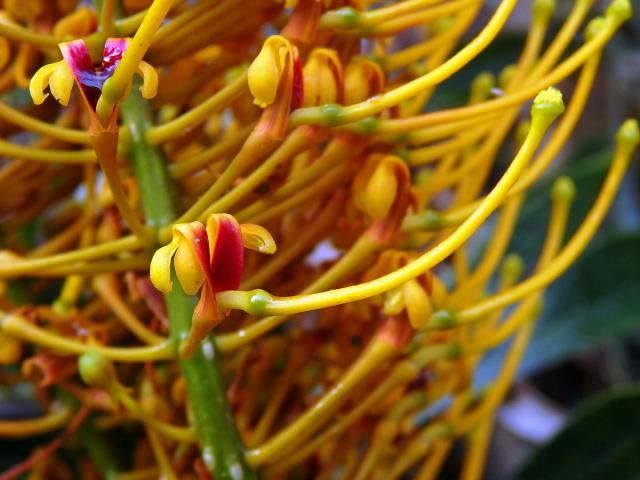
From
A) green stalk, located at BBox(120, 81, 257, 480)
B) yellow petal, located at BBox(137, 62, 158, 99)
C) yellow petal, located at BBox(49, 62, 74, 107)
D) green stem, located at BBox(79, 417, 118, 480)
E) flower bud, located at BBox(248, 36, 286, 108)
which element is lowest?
green stem, located at BBox(79, 417, 118, 480)

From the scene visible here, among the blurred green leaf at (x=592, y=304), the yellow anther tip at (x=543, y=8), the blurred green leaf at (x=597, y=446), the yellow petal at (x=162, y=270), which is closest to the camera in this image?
the yellow petal at (x=162, y=270)

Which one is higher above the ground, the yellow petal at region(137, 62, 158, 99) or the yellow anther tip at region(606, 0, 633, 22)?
the yellow petal at region(137, 62, 158, 99)

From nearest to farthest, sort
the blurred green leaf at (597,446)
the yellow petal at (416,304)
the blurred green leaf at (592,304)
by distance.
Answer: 1. the yellow petal at (416,304)
2. the blurred green leaf at (597,446)
3. the blurred green leaf at (592,304)

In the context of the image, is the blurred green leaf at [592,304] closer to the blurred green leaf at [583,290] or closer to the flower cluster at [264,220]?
the blurred green leaf at [583,290]

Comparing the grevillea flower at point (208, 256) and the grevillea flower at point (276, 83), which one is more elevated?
the grevillea flower at point (276, 83)

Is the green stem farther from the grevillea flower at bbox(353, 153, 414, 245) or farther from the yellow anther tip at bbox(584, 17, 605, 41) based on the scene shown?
the yellow anther tip at bbox(584, 17, 605, 41)

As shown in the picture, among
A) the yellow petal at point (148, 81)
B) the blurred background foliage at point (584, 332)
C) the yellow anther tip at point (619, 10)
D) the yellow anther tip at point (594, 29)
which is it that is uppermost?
the yellow petal at point (148, 81)

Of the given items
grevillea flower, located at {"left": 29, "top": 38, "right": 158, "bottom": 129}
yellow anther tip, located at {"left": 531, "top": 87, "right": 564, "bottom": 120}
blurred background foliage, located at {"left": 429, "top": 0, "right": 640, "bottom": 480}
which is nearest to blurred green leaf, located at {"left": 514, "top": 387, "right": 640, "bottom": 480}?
blurred background foliage, located at {"left": 429, "top": 0, "right": 640, "bottom": 480}

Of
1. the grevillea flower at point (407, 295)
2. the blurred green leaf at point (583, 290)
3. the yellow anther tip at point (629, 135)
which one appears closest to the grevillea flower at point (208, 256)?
the grevillea flower at point (407, 295)

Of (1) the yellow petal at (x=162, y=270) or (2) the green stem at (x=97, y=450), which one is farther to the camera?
(2) the green stem at (x=97, y=450)

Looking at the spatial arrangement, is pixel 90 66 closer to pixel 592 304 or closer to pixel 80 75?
pixel 80 75
